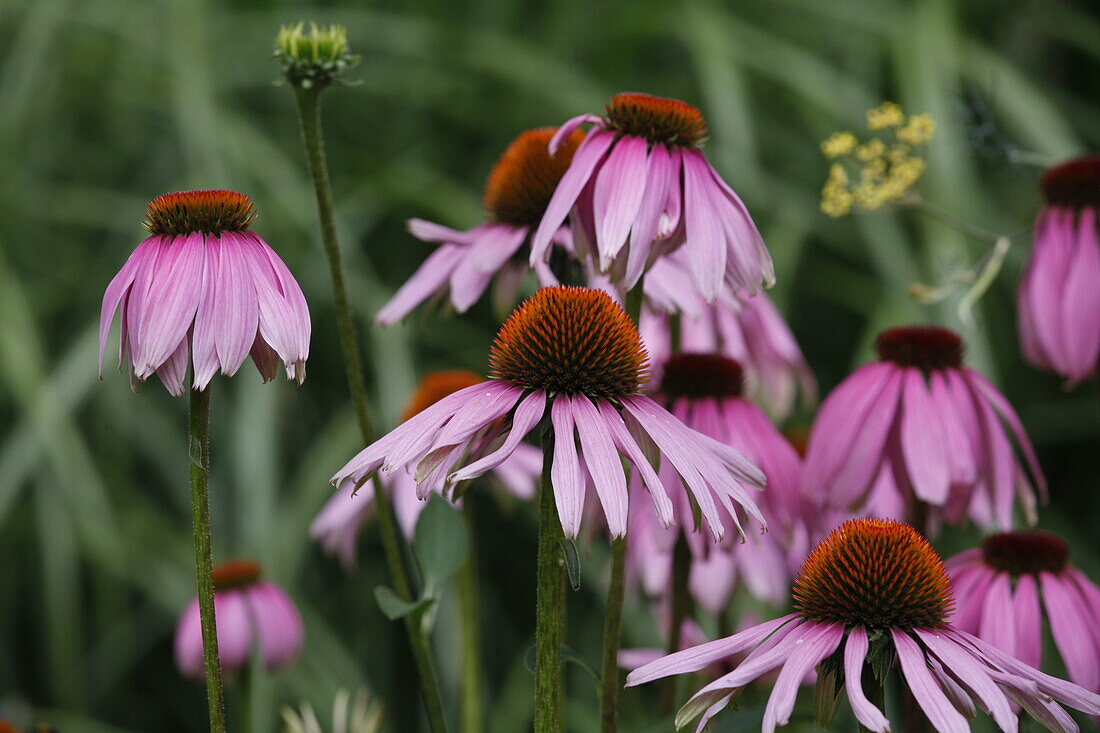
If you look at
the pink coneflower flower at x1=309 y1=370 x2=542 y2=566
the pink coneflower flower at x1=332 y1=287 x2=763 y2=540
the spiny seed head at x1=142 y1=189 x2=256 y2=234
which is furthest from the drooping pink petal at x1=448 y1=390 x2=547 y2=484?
the pink coneflower flower at x1=309 y1=370 x2=542 y2=566

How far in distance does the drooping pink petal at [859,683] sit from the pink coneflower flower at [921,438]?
0.52 feet

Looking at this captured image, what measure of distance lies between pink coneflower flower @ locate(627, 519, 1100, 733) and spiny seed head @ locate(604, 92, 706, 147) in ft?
0.54

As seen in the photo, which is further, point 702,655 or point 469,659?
point 469,659

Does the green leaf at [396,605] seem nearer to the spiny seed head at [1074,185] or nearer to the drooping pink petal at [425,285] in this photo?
the drooping pink petal at [425,285]

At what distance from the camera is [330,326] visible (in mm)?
1509

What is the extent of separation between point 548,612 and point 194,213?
16 centimetres

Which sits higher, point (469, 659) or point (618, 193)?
point (618, 193)

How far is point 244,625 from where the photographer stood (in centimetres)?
67

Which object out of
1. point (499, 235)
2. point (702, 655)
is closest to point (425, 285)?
point (499, 235)

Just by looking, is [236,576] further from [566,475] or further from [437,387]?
[566,475]

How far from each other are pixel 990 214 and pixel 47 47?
130cm

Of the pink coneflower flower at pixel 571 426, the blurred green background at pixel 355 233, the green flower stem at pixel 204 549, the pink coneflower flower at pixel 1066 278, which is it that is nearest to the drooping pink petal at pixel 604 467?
the pink coneflower flower at pixel 571 426

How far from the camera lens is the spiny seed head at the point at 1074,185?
1.90 feet

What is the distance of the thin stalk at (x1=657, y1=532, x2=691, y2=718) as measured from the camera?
489mm
